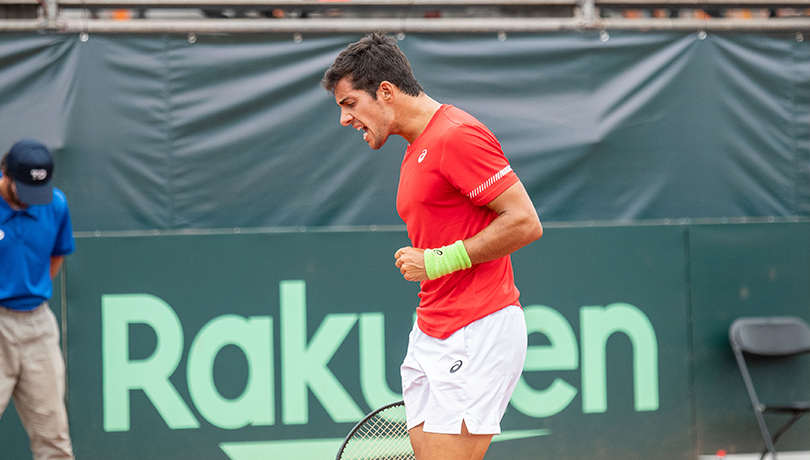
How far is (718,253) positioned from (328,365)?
2511mm

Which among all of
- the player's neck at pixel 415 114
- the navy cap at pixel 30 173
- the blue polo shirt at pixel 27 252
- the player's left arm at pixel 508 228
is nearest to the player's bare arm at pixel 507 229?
the player's left arm at pixel 508 228

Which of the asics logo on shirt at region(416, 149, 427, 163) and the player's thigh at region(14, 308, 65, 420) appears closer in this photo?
the asics logo on shirt at region(416, 149, 427, 163)

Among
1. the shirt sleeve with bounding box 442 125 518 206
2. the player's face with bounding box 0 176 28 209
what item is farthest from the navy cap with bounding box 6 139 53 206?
the shirt sleeve with bounding box 442 125 518 206

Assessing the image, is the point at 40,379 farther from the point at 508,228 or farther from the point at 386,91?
the point at 508,228

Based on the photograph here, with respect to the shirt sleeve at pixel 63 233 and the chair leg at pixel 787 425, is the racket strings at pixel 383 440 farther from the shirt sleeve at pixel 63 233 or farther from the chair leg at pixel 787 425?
the chair leg at pixel 787 425

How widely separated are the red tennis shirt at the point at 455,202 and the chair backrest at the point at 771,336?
2.76m

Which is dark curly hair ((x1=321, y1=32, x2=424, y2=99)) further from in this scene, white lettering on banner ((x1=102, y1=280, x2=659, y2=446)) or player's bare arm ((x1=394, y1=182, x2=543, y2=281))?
white lettering on banner ((x1=102, y1=280, x2=659, y2=446))

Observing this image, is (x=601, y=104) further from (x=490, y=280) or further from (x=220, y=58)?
(x=490, y=280)

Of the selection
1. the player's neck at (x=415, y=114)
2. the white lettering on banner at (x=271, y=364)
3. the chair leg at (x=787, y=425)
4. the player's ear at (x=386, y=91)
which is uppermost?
the player's ear at (x=386, y=91)

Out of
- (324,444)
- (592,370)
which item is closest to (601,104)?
(592,370)

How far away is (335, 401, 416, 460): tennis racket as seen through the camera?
2.81m

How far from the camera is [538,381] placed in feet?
14.5

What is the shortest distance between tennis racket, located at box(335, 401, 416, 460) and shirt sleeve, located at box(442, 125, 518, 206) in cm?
107

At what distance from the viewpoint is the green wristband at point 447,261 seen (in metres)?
2.11
